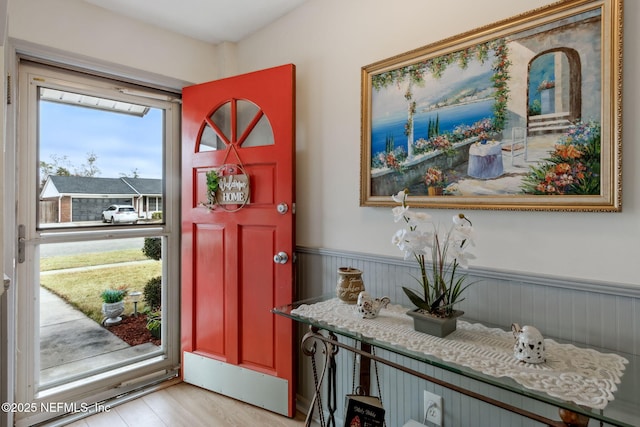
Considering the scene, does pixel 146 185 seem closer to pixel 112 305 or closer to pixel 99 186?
pixel 99 186

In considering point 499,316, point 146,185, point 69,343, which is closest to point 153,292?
point 69,343

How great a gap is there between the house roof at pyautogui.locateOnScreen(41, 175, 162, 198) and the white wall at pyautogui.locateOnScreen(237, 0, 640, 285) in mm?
1067

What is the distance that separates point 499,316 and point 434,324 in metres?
0.36

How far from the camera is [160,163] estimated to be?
246cm

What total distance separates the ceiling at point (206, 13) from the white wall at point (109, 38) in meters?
0.07

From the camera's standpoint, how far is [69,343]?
212 centimetres

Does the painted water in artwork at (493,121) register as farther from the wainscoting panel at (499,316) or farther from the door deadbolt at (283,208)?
the door deadbolt at (283,208)

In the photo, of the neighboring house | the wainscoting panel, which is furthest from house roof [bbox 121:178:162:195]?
the wainscoting panel

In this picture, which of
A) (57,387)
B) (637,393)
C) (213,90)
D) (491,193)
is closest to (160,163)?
(213,90)

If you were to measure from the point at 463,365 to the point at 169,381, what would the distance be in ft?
6.91

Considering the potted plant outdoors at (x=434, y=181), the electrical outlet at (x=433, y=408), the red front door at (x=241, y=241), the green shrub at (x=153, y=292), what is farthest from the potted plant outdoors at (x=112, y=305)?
the potted plant outdoors at (x=434, y=181)

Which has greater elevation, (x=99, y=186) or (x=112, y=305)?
(x=99, y=186)

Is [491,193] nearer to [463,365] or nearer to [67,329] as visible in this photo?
[463,365]

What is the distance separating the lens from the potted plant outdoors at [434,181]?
4.79 feet
